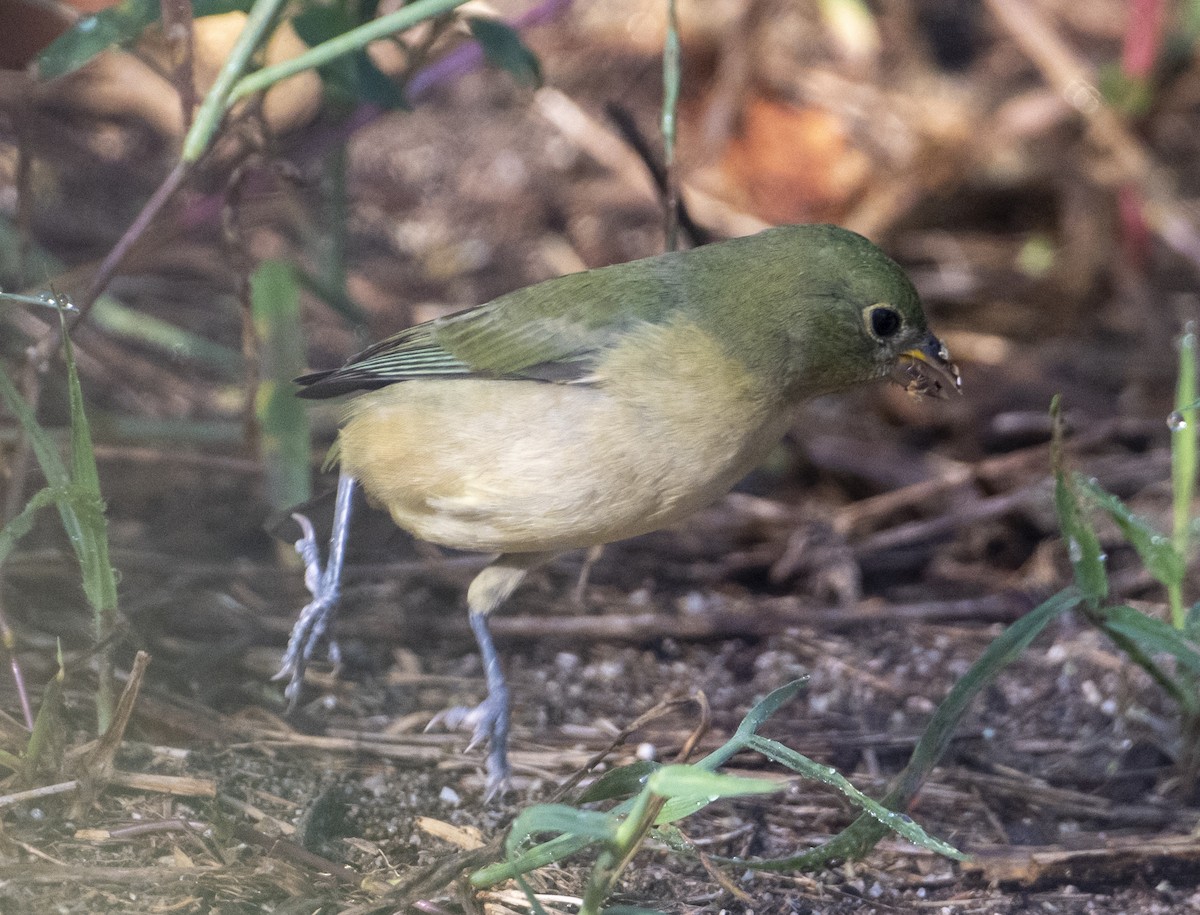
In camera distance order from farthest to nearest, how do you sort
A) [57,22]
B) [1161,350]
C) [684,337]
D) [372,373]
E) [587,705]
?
[1161,350], [57,22], [587,705], [372,373], [684,337]

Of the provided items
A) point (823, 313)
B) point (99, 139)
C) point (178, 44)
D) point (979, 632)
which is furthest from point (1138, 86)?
point (99, 139)

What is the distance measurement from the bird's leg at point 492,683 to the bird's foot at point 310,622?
0.35 m

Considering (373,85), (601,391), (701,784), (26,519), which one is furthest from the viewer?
(373,85)

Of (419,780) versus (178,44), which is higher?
(178,44)

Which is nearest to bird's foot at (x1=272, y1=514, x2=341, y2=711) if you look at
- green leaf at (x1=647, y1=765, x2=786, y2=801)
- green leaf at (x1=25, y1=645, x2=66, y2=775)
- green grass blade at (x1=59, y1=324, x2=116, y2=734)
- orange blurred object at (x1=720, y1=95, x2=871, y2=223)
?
green grass blade at (x1=59, y1=324, x2=116, y2=734)

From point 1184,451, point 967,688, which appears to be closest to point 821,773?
point 967,688

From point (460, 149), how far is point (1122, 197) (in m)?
3.18

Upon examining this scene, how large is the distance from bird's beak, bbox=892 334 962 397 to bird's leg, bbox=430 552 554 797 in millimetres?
1011

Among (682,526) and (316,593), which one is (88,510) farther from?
(682,526)

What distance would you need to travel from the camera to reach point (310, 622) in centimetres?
335

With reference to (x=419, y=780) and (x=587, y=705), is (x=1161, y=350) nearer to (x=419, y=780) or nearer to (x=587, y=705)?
(x=587, y=705)

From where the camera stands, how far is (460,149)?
677cm

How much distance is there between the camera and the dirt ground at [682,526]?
2795 millimetres

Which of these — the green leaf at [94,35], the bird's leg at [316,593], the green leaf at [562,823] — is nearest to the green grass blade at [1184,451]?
the green leaf at [562,823]
